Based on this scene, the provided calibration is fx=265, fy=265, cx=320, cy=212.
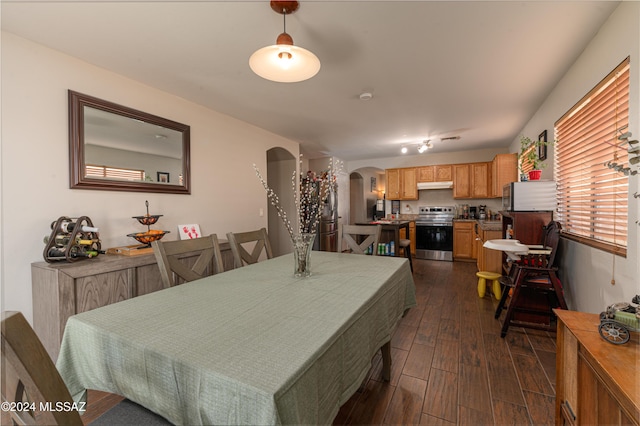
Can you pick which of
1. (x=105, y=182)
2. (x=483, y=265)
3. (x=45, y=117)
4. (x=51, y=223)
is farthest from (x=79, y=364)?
(x=483, y=265)

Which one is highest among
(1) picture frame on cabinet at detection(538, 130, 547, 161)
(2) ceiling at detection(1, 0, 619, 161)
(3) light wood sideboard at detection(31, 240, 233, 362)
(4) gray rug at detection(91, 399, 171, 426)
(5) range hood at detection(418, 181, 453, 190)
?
(2) ceiling at detection(1, 0, 619, 161)

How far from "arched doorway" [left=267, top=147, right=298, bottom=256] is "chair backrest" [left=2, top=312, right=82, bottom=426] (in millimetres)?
4747

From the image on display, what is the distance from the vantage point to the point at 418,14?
65.6 inches

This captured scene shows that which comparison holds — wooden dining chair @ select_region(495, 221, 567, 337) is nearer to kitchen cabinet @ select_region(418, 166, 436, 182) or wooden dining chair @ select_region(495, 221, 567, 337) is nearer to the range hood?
the range hood

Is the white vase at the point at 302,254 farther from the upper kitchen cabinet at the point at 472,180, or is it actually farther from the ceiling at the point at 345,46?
the upper kitchen cabinet at the point at 472,180

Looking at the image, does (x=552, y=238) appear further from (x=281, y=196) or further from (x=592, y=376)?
(x=281, y=196)

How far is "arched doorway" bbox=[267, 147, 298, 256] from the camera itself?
538cm

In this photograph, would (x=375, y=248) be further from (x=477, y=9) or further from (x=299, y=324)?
(x=477, y=9)

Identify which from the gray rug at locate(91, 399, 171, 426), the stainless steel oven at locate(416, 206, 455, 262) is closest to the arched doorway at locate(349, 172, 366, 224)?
the stainless steel oven at locate(416, 206, 455, 262)

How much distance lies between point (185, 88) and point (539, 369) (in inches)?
153

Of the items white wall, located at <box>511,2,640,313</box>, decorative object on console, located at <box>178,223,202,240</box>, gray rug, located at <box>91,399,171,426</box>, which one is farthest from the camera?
decorative object on console, located at <box>178,223,202,240</box>

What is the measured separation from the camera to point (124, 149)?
2477mm

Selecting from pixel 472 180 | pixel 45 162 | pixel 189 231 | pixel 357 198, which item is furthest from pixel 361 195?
pixel 45 162

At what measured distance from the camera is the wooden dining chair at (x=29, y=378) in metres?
0.51
